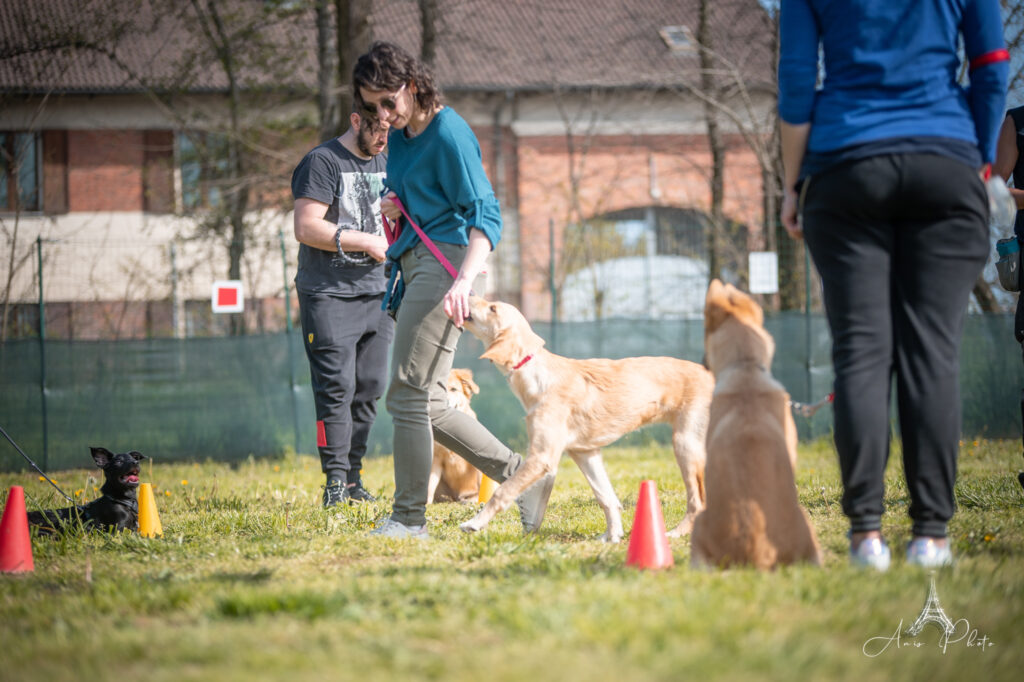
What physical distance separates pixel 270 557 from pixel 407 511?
69 centimetres

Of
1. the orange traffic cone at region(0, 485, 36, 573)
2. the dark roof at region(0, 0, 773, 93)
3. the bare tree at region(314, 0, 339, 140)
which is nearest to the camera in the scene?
the orange traffic cone at region(0, 485, 36, 573)

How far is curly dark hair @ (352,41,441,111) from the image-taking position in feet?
13.1

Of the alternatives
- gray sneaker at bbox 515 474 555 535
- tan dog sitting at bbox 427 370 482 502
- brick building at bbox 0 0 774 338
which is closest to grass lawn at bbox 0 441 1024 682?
gray sneaker at bbox 515 474 555 535

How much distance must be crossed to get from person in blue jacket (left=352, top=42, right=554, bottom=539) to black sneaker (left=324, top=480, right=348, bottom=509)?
112cm

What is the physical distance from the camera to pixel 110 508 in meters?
4.89

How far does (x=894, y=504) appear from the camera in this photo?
5047mm

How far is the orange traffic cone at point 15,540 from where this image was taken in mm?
3799

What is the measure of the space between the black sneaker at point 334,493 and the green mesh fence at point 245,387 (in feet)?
13.6

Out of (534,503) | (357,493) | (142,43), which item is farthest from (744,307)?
(142,43)

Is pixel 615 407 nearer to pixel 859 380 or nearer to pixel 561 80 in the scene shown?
pixel 859 380

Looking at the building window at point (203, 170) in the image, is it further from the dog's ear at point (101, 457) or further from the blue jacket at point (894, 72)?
the blue jacket at point (894, 72)

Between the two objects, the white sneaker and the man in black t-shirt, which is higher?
the man in black t-shirt

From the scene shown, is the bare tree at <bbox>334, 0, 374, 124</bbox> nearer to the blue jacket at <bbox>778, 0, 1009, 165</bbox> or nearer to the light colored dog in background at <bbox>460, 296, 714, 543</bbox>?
the light colored dog in background at <bbox>460, 296, 714, 543</bbox>

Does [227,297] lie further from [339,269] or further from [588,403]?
[588,403]
